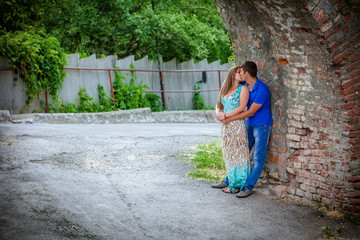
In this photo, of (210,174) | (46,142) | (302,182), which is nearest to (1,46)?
(46,142)

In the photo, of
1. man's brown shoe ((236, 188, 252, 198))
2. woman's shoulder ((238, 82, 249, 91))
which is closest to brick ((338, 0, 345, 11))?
woman's shoulder ((238, 82, 249, 91))

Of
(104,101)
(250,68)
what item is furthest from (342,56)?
(104,101)

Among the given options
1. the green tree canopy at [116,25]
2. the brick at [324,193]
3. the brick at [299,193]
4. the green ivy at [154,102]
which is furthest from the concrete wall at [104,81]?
the brick at [324,193]

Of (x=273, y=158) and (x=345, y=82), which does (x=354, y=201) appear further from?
(x=345, y=82)

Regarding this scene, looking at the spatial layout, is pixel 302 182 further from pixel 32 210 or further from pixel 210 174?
pixel 32 210

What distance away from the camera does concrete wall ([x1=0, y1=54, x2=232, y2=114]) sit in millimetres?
12141

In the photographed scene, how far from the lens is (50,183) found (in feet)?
18.5

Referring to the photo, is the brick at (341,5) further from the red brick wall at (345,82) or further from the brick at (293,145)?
the brick at (293,145)

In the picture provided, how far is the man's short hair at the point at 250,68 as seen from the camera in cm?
543

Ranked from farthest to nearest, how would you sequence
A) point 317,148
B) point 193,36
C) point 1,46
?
point 193,36, point 1,46, point 317,148

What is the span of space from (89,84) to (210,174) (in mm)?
8965

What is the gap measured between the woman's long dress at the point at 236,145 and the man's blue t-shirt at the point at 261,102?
17 centimetres

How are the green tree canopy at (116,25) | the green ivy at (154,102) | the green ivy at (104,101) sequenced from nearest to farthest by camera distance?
the green ivy at (104,101), the green tree canopy at (116,25), the green ivy at (154,102)

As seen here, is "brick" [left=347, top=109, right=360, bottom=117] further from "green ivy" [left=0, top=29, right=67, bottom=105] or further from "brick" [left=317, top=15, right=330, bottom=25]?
"green ivy" [left=0, top=29, right=67, bottom=105]
